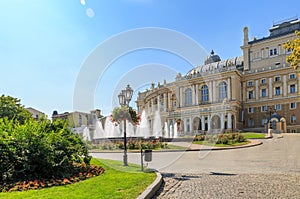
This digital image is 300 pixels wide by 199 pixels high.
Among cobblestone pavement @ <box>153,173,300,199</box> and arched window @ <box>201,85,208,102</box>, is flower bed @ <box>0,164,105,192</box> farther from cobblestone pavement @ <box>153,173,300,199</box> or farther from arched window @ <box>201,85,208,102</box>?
arched window @ <box>201,85,208,102</box>

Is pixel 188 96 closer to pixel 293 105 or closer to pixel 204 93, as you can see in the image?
pixel 204 93

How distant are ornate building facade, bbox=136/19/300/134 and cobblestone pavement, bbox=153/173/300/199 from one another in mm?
46998

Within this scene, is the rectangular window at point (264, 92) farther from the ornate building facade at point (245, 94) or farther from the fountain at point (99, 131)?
the fountain at point (99, 131)

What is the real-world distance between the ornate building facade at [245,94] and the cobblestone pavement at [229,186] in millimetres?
46998

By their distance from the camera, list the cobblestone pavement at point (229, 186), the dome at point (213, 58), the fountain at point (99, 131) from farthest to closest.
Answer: the dome at point (213, 58), the fountain at point (99, 131), the cobblestone pavement at point (229, 186)

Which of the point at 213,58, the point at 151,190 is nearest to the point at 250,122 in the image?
the point at 213,58

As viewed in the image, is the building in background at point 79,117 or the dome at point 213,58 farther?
the dome at point 213,58

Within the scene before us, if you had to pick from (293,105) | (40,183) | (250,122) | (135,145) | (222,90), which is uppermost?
(222,90)

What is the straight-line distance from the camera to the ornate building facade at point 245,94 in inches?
2290

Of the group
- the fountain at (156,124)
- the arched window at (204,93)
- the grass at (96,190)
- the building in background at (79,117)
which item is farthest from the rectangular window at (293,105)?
the grass at (96,190)

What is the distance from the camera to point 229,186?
24.6 ft

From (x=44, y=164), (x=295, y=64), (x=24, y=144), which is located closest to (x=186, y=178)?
(x=44, y=164)

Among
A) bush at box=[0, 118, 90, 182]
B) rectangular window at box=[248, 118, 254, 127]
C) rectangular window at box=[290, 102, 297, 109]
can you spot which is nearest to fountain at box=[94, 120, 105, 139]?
bush at box=[0, 118, 90, 182]

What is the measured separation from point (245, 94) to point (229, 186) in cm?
6088
